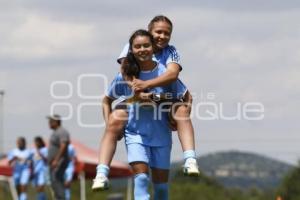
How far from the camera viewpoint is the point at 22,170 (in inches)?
869

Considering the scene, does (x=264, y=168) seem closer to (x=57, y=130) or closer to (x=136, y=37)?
(x=57, y=130)

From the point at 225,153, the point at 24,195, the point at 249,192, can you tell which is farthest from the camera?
the point at 249,192

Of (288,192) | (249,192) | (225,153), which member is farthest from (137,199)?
(249,192)

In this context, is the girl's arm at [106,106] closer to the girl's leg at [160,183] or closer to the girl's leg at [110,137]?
the girl's leg at [110,137]

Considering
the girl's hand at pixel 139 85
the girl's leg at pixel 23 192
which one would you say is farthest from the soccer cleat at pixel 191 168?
the girl's leg at pixel 23 192

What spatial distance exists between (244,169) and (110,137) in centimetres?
2018

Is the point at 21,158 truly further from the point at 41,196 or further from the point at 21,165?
the point at 41,196

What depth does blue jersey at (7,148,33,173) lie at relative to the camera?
21734 mm

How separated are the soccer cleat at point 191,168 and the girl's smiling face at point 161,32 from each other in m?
1.09

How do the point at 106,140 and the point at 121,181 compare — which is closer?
the point at 106,140

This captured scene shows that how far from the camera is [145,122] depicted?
32.6ft

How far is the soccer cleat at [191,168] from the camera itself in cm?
975

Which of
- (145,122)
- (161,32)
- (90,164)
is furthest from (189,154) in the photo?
(90,164)

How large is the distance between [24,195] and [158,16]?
12493 millimetres
